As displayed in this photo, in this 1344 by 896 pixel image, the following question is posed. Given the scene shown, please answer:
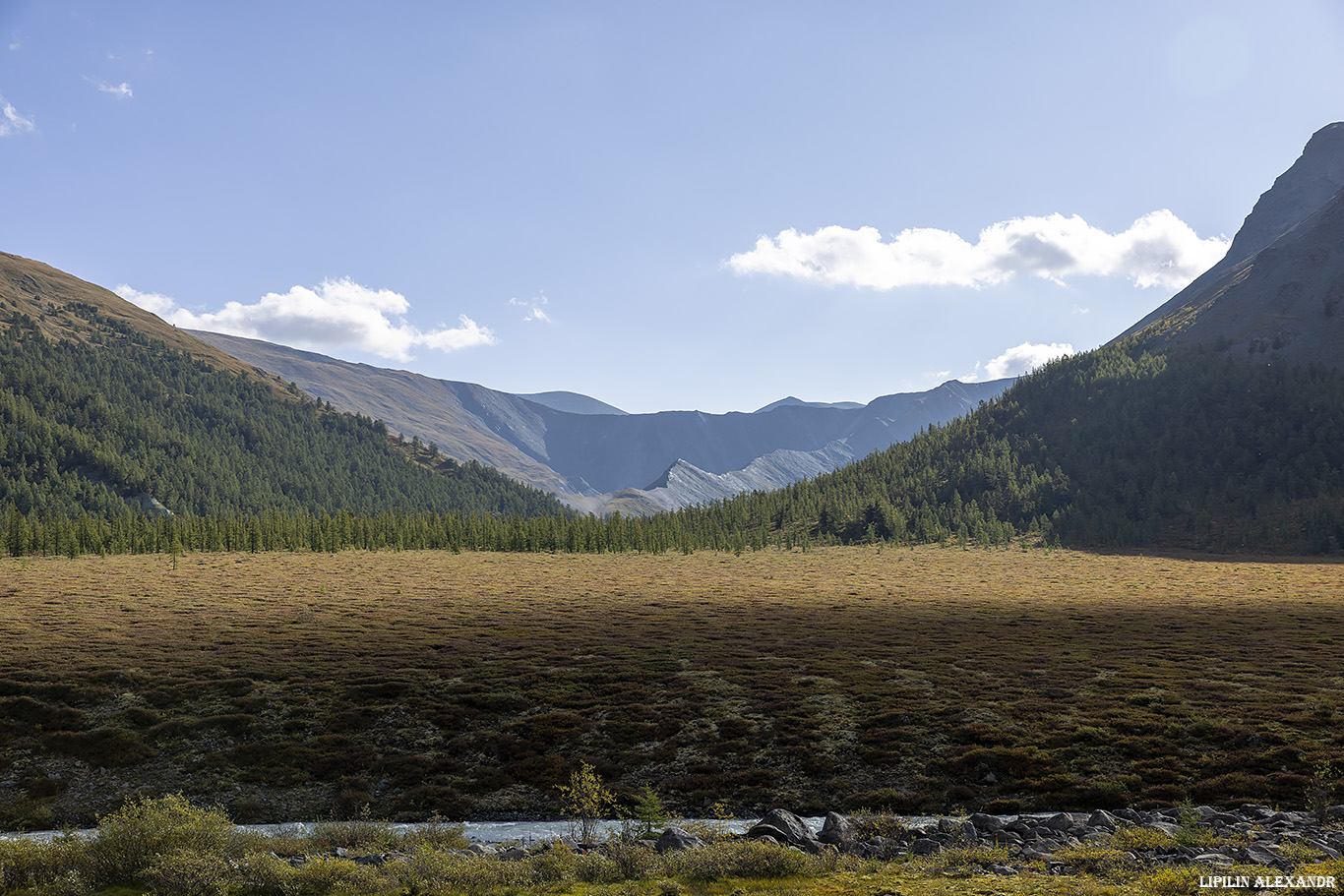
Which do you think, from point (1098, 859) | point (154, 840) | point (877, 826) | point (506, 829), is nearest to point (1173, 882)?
point (1098, 859)

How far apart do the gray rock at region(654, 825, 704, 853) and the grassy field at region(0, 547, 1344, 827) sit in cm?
451

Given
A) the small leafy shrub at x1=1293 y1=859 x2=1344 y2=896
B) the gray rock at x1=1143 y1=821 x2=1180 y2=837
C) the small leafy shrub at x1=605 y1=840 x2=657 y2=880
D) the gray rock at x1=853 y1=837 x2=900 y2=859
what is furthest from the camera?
the gray rock at x1=1143 y1=821 x2=1180 y2=837

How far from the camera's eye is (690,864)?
1453cm

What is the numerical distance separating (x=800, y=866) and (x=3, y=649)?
135ft

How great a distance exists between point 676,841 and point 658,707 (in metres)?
12.6

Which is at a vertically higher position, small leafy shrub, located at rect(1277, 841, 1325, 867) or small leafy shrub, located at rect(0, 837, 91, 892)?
small leafy shrub, located at rect(1277, 841, 1325, 867)

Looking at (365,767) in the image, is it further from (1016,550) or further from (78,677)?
(1016,550)

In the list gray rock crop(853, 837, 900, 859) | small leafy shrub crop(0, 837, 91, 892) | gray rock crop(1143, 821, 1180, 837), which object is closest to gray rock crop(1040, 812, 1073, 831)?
gray rock crop(1143, 821, 1180, 837)

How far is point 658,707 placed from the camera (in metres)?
28.5

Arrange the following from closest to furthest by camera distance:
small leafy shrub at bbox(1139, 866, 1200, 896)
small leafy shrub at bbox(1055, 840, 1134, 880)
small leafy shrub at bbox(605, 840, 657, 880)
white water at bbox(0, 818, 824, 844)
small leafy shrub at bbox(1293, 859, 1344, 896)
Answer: small leafy shrub at bbox(1293, 859, 1344, 896)
small leafy shrub at bbox(1139, 866, 1200, 896)
small leafy shrub at bbox(1055, 840, 1134, 880)
small leafy shrub at bbox(605, 840, 657, 880)
white water at bbox(0, 818, 824, 844)

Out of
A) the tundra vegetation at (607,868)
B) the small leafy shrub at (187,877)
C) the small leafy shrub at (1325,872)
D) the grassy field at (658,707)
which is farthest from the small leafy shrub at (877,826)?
the small leafy shrub at (187,877)

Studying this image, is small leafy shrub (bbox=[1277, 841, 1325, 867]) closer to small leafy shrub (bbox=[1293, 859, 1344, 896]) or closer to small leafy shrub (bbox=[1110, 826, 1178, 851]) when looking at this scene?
small leafy shrub (bbox=[1293, 859, 1344, 896])

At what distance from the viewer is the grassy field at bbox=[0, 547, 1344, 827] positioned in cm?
2162

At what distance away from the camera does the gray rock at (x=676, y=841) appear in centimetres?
1574
